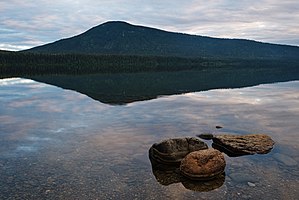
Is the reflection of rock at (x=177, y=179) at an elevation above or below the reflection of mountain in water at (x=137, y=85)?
above

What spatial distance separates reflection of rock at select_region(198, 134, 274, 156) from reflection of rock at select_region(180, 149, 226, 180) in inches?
137

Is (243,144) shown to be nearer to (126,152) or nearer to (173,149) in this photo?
(173,149)

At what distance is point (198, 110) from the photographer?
34.7m

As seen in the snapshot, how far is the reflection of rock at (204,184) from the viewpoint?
14.4 m

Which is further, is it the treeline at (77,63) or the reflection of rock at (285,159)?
the treeline at (77,63)

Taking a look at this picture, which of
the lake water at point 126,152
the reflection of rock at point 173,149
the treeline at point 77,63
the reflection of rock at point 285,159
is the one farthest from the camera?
the treeline at point 77,63

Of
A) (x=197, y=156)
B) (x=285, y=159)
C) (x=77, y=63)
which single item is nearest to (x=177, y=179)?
(x=197, y=156)

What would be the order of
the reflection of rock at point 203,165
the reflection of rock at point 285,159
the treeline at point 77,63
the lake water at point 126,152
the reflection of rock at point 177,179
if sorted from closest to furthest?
1. the lake water at point 126,152
2. the reflection of rock at point 177,179
3. the reflection of rock at point 203,165
4. the reflection of rock at point 285,159
5. the treeline at point 77,63

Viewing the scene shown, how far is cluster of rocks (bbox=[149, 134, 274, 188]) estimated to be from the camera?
15.2m

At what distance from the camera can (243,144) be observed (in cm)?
1955

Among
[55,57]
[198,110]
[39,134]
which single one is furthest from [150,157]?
[55,57]

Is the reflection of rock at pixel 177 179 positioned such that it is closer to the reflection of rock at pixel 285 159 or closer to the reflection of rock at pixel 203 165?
the reflection of rock at pixel 203 165

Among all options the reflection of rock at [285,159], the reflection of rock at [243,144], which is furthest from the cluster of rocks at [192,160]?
the reflection of rock at [285,159]

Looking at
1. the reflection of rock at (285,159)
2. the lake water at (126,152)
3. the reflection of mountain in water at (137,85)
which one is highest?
the reflection of rock at (285,159)
